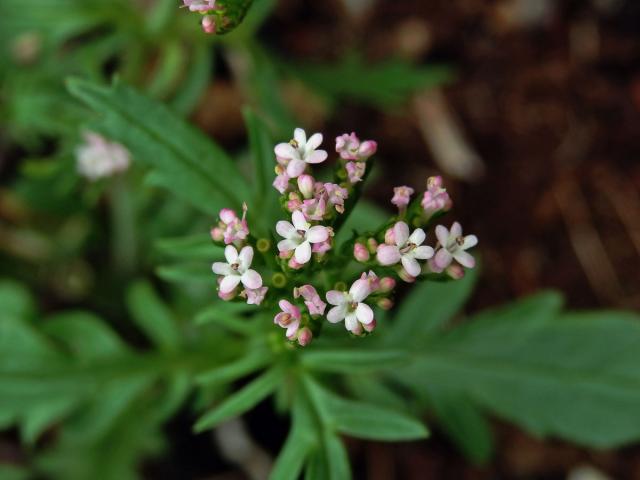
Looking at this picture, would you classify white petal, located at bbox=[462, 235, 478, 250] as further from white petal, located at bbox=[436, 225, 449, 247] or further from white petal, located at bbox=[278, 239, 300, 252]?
white petal, located at bbox=[278, 239, 300, 252]

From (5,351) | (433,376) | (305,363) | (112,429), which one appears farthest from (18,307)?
(433,376)

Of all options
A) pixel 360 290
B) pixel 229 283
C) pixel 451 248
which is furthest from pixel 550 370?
pixel 229 283

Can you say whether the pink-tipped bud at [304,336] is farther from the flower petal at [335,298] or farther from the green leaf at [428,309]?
the green leaf at [428,309]

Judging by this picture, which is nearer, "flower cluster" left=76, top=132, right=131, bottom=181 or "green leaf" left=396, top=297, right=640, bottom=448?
"green leaf" left=396, top=297, right=640, bottom=448

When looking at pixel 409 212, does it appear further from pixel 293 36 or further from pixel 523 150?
pixel 293 36

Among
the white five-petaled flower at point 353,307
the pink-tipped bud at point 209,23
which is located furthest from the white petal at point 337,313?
the pink-tipped bud at point 209,23

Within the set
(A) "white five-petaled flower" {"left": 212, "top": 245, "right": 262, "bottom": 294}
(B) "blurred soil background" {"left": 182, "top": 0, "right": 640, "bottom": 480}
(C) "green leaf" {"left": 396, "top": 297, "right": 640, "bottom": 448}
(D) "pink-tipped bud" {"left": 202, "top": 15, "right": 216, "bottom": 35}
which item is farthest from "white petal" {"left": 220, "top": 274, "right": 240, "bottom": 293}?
(B) "blurred soil background" {"left": 182, "top": 0, "right": 640, "bottom": 480}
